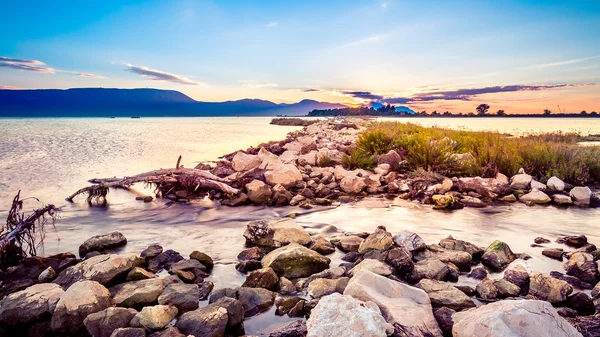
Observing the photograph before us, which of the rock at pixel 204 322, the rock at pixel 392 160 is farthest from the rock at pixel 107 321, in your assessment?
the rock at pixel 392 160

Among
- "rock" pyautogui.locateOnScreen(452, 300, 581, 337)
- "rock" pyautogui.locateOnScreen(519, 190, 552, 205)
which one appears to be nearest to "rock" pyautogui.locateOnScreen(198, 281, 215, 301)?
"rock" pyautogui.locateOnScreen(452, 300, 581, 337)

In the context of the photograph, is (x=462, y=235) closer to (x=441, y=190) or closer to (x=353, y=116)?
(x=441, y=190)

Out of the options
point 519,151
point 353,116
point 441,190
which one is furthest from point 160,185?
point 353,116

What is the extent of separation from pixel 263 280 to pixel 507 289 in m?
2.25

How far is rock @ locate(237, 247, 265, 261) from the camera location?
167 inches

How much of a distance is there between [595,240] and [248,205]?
5.93 m

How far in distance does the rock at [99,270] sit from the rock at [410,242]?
3.02 m

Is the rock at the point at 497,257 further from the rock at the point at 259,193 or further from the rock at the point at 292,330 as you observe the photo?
the rock at the point at 259,193

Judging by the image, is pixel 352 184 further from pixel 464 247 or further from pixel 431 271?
pixel 431 271

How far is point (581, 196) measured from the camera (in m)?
7.23

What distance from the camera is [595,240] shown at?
5016 mm

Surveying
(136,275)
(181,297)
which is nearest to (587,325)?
(181,297)

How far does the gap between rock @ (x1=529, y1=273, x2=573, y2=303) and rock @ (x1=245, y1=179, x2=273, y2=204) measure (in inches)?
209

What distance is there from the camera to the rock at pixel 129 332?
8.10 feet
